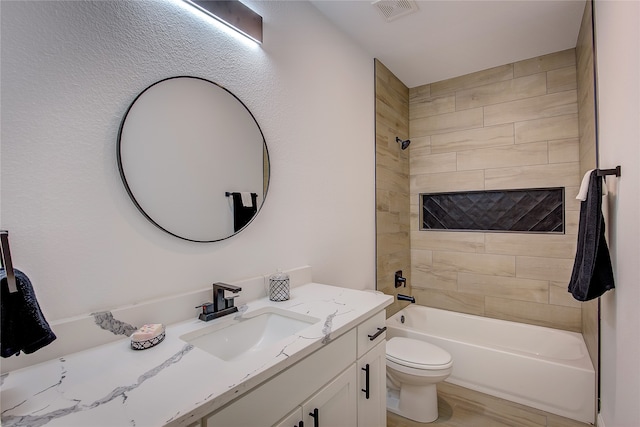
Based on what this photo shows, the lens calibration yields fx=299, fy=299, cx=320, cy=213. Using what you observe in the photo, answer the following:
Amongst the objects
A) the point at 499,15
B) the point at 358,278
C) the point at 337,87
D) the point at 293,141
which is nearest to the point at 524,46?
the point at 499,15

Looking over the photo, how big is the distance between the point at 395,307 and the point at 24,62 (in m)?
2.87

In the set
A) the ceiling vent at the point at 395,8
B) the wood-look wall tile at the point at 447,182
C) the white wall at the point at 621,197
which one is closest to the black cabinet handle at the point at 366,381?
the white wall at the point at 621,197

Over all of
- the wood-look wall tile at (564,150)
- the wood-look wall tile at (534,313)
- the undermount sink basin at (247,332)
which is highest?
the wood-look wall tile at (564,150)

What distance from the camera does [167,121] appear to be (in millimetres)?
1212

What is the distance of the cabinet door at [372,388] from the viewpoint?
1321 millimetres

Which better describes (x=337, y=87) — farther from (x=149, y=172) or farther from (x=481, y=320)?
(x=481, y=320)

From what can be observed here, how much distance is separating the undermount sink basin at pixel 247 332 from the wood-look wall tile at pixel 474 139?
8.32 feet

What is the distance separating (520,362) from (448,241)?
48.4 inches

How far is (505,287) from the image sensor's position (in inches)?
109

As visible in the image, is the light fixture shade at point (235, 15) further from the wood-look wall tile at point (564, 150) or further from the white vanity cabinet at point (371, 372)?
the wood-look wall tile at point (564, 150)

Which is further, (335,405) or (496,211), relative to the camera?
(496,211)

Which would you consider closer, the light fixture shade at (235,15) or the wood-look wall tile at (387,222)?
the light fixture shade at (235,15)

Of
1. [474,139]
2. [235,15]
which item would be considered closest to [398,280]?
[474,139]

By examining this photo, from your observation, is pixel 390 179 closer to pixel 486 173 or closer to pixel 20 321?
pixel 486 173
